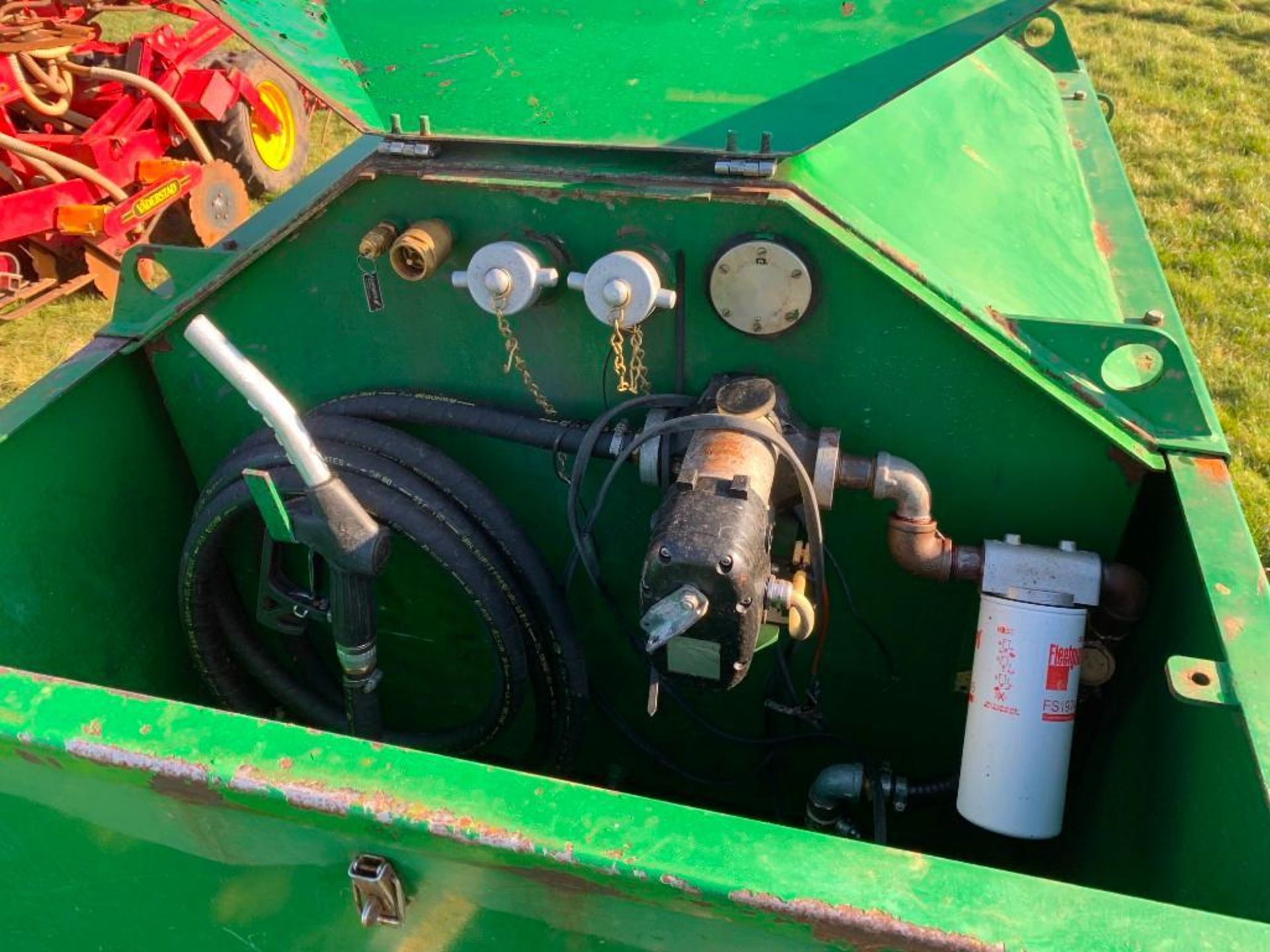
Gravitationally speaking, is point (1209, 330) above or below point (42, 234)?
below

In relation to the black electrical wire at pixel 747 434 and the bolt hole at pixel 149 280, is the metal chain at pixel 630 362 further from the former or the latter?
the bolt hole at pixel 149 280

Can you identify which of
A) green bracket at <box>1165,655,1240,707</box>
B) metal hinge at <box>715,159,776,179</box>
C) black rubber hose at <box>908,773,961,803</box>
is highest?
metal hinge at <box>715,159,776,179</box>

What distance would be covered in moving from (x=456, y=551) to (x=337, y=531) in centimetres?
21

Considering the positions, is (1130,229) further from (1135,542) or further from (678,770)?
(678,770)

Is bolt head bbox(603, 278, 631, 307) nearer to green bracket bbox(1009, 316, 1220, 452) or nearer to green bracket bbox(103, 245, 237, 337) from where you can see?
green bracket bbox(1009, 316, 1220, 452)

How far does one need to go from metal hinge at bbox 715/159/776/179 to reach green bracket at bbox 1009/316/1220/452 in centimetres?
40

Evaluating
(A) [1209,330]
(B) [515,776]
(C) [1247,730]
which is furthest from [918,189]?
(A) [1209,330]

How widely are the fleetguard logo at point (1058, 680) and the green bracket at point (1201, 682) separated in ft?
0.91

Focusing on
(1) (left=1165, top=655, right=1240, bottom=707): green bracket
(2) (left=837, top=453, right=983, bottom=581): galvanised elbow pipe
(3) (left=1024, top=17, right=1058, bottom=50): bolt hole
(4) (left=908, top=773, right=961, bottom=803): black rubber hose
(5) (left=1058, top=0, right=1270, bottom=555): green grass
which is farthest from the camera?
(5) (left=1058, top=0, right=1270, bottom=555): green grass

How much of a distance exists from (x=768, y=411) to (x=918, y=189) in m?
0.69

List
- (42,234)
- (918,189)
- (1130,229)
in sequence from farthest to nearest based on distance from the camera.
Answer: (42,234), (1130,229), (918,189)

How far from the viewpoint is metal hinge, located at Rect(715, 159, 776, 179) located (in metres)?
1.39

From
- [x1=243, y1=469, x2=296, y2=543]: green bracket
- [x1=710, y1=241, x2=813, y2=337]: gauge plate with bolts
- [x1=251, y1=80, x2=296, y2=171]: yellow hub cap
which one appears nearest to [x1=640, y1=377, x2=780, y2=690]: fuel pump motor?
[x1=710, y1=241, x2=813, y2=337]: gauge plate with bolts

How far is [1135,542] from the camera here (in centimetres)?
158
